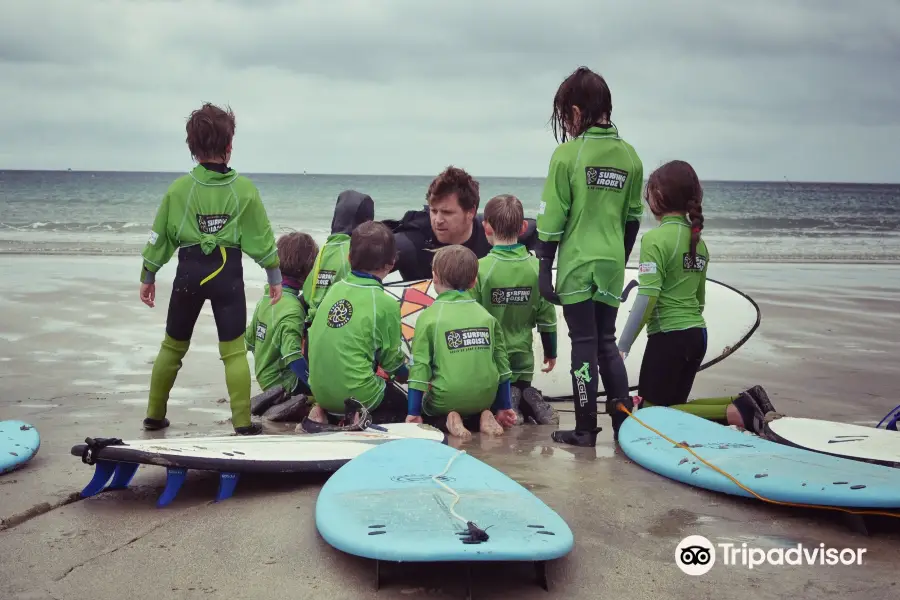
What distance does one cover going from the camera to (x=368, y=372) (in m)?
4.06

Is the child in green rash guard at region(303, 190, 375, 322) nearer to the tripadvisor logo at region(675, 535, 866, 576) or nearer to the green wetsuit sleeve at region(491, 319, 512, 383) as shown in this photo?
the green wetsuit sleeve at region(491, 319, 512, 383)

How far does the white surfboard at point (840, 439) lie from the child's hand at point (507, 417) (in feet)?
3.91

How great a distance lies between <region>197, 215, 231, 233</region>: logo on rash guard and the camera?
4078mm

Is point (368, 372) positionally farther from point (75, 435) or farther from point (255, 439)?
point (75, 435)

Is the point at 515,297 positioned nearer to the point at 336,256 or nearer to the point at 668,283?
the point at 668,283

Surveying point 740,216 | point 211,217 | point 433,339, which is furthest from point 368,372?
point 740,216

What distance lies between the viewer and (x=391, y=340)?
4.11 meters

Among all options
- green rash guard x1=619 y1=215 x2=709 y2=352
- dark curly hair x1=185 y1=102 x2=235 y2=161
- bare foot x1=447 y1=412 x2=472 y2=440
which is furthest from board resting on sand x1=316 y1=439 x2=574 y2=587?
dark curly hair x1=185 y1=102 x2=235 y2=161

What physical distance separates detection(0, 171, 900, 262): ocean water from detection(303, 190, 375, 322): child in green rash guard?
411 inches

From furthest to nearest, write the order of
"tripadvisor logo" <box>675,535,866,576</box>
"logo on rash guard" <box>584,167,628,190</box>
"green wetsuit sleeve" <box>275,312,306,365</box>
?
"green wetsuit sleeve" <box>275,312,306,365</box> < "logo on rash guard" <box>584,167,628,190</box> < "tripadvisor logo" <box>675,535,866,576</box>

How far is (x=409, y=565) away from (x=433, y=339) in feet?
5.93

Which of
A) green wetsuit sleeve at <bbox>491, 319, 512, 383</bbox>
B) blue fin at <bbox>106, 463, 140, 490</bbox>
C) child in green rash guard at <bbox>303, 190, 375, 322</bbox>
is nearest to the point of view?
blue fin at <bbox>106, 463, 140, 490</bbox>

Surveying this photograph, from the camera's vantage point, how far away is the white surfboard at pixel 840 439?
329 centimetres

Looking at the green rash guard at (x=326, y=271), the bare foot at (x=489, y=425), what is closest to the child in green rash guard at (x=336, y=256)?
the green rash guard at (x=326, y=271)
